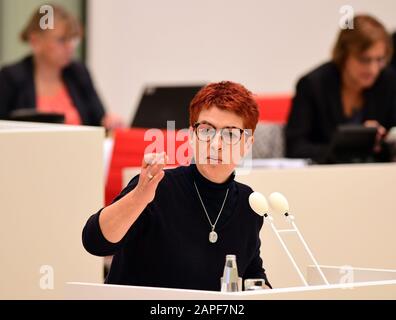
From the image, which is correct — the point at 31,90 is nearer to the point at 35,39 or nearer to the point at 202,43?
the point at 35,39

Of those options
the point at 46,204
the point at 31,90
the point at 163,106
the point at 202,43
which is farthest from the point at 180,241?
the point at 202,43

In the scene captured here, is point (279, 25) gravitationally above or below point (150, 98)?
above

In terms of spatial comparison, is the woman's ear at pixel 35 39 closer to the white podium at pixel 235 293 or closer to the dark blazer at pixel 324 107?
the dark blazer at pixel 324 107

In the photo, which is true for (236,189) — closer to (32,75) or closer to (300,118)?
(300,118)

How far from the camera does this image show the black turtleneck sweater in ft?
7.60

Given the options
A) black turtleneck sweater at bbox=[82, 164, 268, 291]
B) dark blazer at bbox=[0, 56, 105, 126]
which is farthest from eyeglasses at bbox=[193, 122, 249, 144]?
dark blazer at bbox=[0, 56, 105, 126]

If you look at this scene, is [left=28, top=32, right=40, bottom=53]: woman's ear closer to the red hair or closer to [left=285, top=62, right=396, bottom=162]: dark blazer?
[left=285, top=62, right=396, bottom=162]: dark blazer

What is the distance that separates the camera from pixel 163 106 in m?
4.88

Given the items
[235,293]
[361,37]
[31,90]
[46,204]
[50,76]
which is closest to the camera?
[235,293]

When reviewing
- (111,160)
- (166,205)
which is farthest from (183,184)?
(111,160)

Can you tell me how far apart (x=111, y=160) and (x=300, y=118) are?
965 millimetres

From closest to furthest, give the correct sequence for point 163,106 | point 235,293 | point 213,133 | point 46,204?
point 235,293, point 213,133, point 46,204, point 163,106

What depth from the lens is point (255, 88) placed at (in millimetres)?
8430

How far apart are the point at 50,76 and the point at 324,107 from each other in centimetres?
144
